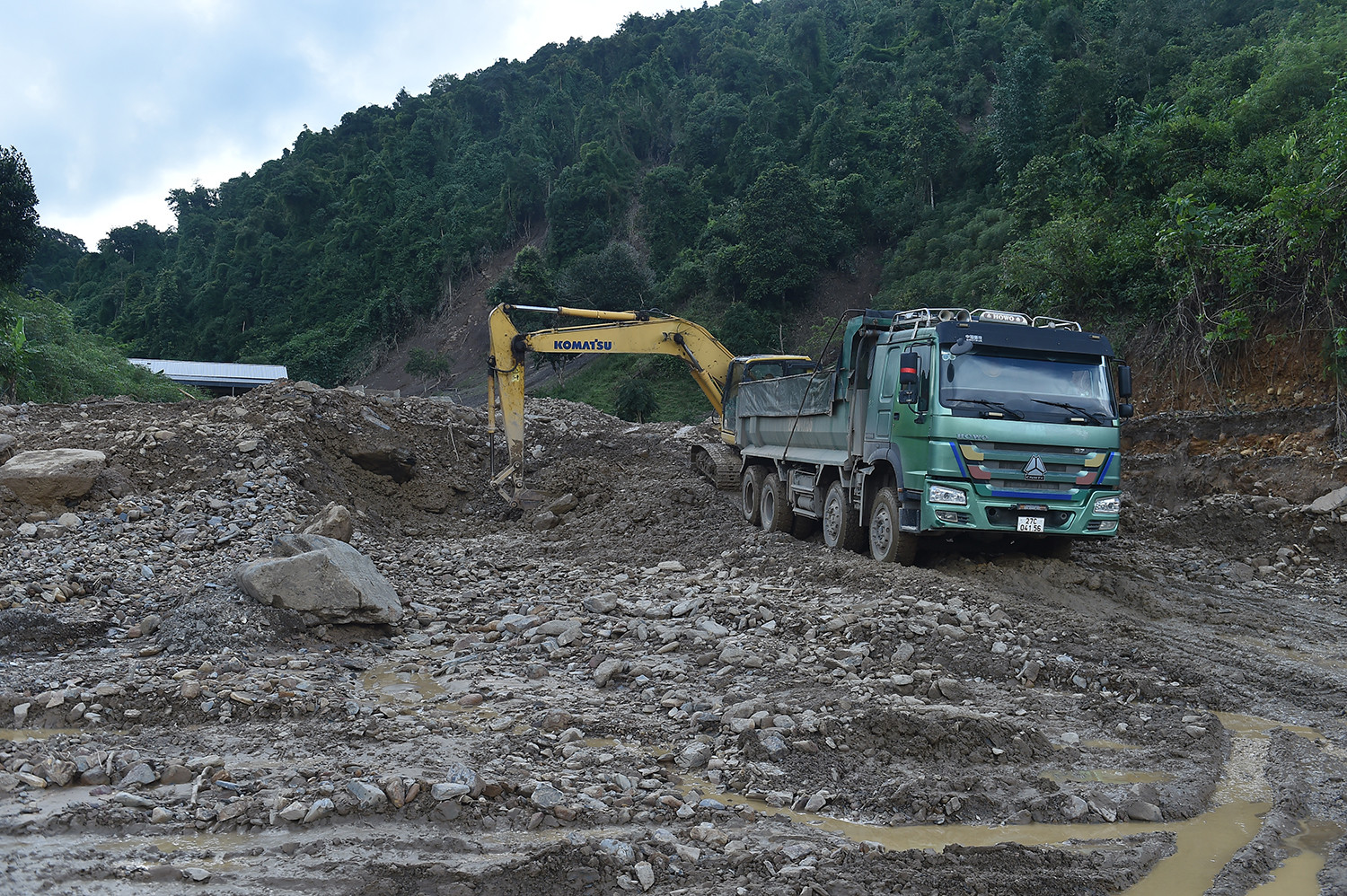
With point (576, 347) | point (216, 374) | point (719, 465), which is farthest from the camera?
point (216, 374)

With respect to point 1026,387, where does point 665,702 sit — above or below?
below

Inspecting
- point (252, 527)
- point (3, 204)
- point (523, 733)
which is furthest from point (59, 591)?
point (3, 204)

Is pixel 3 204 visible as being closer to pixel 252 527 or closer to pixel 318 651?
pixel 252 527

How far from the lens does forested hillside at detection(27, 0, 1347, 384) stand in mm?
17344

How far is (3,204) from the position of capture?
105 feet

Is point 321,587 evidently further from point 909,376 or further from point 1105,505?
point 1105,505

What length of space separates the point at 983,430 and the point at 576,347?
7.55m

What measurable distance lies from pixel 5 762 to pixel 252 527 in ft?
22.0

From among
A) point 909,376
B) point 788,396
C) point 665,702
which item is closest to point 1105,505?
point 909,376

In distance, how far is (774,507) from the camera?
12492mm

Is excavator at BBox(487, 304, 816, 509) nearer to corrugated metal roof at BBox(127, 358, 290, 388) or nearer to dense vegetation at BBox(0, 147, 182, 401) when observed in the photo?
dense vegetation at BBox(0, 147, 182, 401)

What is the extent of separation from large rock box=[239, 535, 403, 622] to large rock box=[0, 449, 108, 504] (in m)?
4.65

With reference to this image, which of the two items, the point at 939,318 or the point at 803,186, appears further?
the point at 803,186

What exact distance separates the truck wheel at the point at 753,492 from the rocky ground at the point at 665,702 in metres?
0.56
